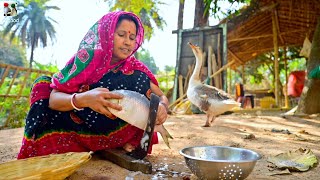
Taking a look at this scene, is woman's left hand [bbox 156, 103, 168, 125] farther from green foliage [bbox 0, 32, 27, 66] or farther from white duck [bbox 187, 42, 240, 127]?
green foliage [bbox 0, 32, 27, 66]

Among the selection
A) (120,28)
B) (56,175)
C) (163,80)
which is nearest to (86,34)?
(120,28)

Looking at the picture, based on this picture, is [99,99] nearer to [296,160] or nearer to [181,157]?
[181,157]

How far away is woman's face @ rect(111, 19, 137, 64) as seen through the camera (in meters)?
2.01

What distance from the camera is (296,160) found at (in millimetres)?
2043

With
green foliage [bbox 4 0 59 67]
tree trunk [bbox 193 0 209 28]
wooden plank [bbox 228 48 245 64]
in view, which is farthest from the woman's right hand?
green foliage [bbox 4 0 59 67]

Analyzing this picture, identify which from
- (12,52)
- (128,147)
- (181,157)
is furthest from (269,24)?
(12,52)

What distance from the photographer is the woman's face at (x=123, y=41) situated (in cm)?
201

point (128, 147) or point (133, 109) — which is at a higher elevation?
point (133, 109)

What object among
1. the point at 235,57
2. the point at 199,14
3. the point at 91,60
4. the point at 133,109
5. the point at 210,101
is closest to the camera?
the point at 133,109

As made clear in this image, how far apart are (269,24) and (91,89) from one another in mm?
9862

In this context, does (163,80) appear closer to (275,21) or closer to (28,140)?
(275,21)

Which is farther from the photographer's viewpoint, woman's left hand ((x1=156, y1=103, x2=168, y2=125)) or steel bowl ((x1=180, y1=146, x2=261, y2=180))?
woman's left hand ((x1=156, y1=103, x2=168, y2=125))

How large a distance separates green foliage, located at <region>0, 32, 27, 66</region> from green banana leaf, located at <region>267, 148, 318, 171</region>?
3456 cm

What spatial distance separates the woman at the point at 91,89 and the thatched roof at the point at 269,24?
23.6ft
